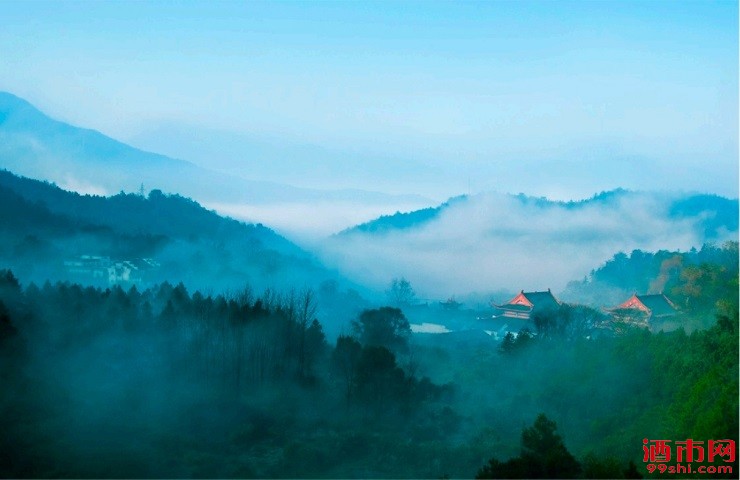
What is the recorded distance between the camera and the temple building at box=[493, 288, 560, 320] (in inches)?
1694

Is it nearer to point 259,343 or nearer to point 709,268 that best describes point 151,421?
point 259,343

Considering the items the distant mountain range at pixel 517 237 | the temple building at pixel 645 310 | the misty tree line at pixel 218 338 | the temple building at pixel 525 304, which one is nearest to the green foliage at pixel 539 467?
the misty tree line at pixel 218 338

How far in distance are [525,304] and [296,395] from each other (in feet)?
78.1

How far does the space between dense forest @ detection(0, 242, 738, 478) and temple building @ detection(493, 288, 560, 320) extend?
47.1 ft

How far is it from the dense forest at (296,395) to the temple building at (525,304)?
1434cm

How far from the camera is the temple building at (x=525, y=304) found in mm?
43031

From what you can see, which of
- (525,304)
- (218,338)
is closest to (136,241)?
(218,338)

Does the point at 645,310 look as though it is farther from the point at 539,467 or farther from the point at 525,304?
Answer: the point at 539,467

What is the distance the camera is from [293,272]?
54000 mm

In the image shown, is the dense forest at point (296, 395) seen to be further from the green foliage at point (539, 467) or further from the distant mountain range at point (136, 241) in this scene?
the distant mountain range at point (136, 241)

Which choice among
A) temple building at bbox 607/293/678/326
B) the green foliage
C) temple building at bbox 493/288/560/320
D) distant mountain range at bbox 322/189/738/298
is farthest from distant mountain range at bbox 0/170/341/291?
the green foliage

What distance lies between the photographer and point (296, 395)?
76.8 ft

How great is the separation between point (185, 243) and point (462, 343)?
21.8m

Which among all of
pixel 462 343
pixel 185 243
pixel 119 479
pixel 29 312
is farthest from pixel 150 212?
pixel 119 479
